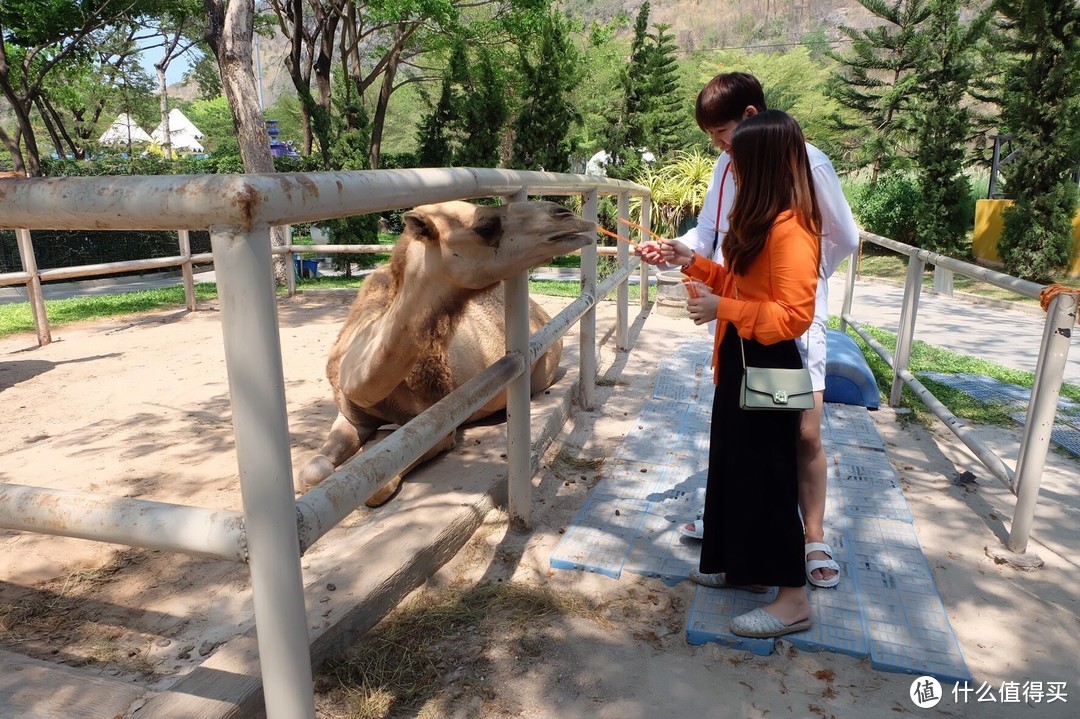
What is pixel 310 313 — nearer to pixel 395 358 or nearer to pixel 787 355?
pixel 395 358

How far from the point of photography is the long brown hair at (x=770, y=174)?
2.07 meters

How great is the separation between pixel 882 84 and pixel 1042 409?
748 inches

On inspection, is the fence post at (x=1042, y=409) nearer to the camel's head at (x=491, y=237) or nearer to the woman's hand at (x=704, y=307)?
the woman's hand at (x=704, y=307)

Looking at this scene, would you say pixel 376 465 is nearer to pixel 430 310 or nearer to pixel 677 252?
pixel 430 310

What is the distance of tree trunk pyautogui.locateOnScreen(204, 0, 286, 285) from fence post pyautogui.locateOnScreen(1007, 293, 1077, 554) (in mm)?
8036

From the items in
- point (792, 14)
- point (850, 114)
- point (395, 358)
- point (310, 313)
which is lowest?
point (310, 313)

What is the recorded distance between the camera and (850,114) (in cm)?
2766

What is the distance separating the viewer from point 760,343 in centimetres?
222

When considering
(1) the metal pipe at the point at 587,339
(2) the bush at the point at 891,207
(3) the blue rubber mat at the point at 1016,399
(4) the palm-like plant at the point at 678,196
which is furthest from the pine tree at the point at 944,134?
(1) the metal pipe at the point at 587,339

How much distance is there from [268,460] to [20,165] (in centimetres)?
1919

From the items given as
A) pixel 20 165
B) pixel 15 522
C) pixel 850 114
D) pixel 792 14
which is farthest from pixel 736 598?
pixel 792 14

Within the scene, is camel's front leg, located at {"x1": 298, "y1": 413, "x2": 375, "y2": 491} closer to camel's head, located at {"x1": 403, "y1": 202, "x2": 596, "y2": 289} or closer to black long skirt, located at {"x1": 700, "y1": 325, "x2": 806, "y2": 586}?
camel's head, located at {"x1": 403, "y1": 202, "x2": 596, "y2": 289}

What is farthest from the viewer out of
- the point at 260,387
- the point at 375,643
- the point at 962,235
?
the point at 962,235

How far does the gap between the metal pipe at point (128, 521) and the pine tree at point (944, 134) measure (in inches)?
618
